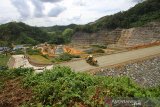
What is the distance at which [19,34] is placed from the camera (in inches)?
5817

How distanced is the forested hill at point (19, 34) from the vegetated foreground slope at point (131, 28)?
119ft

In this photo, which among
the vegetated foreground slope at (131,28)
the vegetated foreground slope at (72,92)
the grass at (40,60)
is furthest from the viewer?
the vegetated foreground slope at (131,28)

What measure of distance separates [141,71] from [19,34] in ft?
396

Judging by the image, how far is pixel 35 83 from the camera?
827 inches

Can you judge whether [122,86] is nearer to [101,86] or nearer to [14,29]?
[101,86]

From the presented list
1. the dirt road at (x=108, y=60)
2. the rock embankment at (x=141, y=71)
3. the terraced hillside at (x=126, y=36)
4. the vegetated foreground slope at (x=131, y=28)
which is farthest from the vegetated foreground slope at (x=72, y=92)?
the vegetated foreground slope at (x=131, y=28)

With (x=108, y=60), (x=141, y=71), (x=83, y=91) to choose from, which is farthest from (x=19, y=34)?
(x=83, y=91)

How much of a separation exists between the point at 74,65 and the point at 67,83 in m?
15.6

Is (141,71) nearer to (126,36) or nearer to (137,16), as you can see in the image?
(126,36)

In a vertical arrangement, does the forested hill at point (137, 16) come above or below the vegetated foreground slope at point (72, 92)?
above

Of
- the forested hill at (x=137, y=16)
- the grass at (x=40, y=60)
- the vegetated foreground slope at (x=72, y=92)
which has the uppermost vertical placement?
the forested hill at (x=137, y=16)

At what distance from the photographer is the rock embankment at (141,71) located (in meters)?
29.3

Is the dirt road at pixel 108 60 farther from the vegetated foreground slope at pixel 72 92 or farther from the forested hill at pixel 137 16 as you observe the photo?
the forested hill at pixel 137 16

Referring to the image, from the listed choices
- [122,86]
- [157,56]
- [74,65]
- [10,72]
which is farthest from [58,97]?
[157,56]
